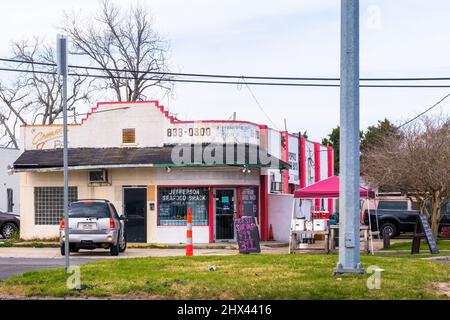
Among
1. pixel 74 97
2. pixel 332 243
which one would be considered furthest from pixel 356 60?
pixel 74 97

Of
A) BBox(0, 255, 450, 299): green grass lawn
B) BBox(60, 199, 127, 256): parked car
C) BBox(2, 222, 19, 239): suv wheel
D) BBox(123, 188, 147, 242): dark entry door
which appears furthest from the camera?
BBox(2, 222, 19, 239): suv wheel

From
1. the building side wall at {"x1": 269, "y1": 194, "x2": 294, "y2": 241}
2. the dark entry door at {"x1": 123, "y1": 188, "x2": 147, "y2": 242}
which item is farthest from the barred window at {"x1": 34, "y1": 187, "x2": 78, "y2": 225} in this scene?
the building side wall at {"x1": 269, "y1": 194, "x2": 294, "y2": 241}

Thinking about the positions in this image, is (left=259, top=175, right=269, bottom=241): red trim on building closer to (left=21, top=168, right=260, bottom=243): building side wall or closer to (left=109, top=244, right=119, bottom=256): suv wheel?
(left=21, top=168, right=260, bottom=243): building side wall

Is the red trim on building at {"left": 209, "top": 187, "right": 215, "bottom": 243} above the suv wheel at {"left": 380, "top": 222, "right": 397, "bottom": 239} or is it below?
above

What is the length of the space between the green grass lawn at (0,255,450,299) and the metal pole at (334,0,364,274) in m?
0.54

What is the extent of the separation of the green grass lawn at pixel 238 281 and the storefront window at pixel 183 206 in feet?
53.9

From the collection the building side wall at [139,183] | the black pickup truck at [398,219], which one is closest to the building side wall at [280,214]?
the building side wall at [139,183]

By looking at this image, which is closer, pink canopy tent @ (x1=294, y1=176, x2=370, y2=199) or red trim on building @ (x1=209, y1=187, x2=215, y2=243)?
pink canopy tent @ (x1=294, y1=176, x2=370, y2=199)

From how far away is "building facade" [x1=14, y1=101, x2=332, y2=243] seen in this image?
31.8m

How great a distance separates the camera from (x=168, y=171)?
31953 millimetres

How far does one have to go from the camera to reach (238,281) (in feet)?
40.7

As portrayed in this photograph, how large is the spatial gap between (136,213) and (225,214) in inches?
138
